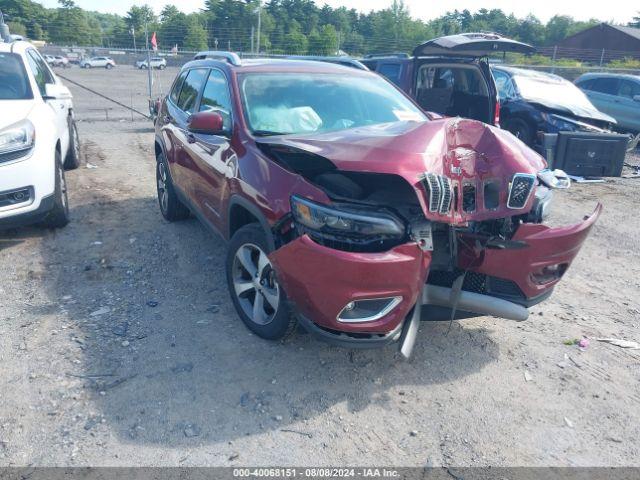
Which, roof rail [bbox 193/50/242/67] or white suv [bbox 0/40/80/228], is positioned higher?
roof rail [bbox 193/50/242/67]

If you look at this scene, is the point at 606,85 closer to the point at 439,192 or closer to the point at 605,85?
the point at 605,85

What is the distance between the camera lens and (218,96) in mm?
4168

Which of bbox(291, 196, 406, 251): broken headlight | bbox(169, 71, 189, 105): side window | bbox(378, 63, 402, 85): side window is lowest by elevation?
bbox(291, 196, 406, 251): broken headlight

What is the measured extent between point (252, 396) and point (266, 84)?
235cm

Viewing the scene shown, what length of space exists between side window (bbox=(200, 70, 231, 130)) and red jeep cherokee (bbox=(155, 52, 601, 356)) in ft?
0.18

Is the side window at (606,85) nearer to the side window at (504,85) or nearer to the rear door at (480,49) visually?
the side window at (504,85)

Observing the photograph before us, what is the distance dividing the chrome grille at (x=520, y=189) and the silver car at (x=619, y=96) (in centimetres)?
1041

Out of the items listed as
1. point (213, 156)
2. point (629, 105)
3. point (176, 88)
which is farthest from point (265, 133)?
point (629, 105)

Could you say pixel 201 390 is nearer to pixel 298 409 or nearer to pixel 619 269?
pixel 298 409

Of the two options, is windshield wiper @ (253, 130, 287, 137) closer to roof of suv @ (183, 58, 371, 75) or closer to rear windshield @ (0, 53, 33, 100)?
roof of suv @ (183, 58, 371, 75)

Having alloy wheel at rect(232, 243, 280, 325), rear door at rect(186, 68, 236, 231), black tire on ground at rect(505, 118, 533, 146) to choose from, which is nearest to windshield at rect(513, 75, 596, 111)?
black tire on ground at rect(505, 118, 533, 146)

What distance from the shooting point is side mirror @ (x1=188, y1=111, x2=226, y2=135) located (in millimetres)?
3566

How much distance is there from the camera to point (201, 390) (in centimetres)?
295

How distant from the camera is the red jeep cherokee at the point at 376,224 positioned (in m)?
2.67
